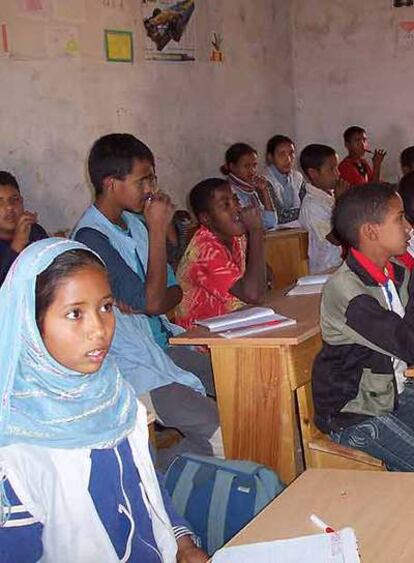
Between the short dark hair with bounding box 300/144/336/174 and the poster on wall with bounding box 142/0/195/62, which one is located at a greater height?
the poster on wall with bounding box 142/0/195/62

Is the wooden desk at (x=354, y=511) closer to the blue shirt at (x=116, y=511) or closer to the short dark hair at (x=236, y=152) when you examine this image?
the blue shirt at (x=116, y=511)

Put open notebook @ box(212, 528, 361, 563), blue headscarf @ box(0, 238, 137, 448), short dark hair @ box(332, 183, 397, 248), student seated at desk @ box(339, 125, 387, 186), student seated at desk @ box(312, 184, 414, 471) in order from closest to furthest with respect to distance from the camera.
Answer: open notebook @ box(212, 528, 361, 563)
blue headscarf @ box(0, 238, 137, 448)
student seated at desk @ box(312, 184, 414, 471)
short dark hair @ box(332, 183, 397, 248)
student seated at desk @ box(339, 125, 387, 186)

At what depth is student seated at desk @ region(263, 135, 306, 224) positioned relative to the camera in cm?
611

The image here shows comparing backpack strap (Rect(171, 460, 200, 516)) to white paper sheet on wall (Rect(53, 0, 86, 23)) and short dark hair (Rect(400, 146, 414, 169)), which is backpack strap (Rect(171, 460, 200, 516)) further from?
short dark hair (Rect(400, 146, 414, 169))

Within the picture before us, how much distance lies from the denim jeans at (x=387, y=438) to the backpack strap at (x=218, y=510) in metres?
0.40

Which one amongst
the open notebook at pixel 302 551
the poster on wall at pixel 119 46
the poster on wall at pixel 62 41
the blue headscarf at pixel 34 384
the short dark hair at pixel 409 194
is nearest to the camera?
the open notebook at pixel 302 551

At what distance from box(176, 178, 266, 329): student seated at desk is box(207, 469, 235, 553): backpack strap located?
1.20 m

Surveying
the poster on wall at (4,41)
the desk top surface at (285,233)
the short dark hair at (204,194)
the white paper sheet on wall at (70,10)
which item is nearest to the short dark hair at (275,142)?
the desk top surface at (285,233)

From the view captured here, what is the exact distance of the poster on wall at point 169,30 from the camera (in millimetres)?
5164

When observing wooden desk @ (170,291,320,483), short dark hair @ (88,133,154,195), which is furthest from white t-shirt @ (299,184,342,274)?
short dark hair @ (88,133,154,195)

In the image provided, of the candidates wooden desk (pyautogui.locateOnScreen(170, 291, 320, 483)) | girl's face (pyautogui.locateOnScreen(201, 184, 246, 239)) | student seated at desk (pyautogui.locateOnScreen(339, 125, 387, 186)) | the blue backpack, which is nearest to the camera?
the blue backpack

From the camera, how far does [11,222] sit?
3398 millimetres

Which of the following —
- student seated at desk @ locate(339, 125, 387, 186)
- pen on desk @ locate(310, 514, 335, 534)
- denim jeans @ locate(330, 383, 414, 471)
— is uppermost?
student seated at desk @ locate(339, 125, 387, 186)

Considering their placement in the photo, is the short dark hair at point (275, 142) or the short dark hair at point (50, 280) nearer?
the short dark hair at point (50, 280)
